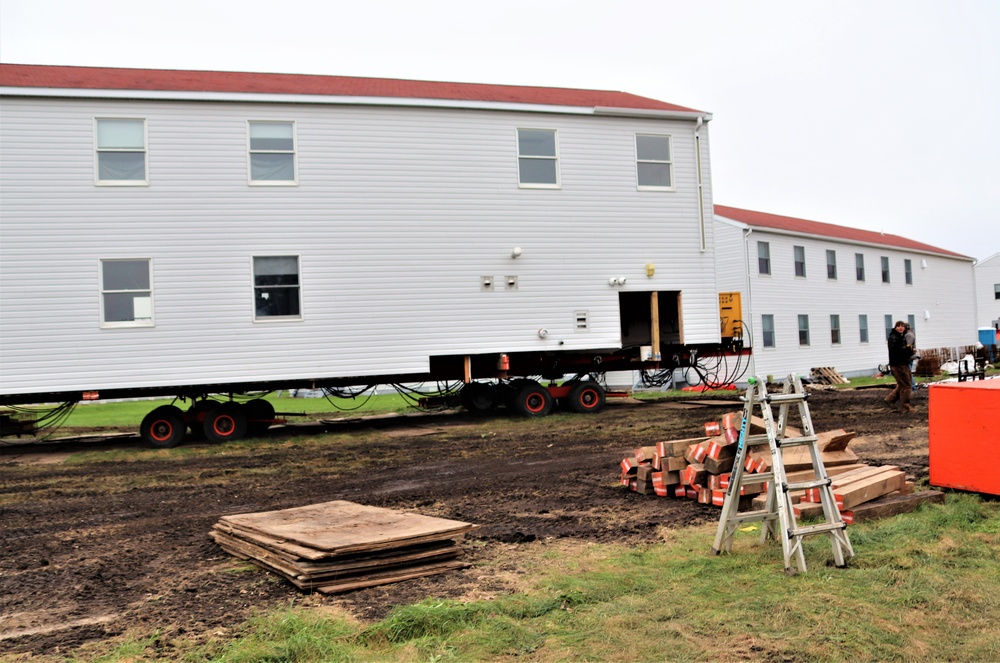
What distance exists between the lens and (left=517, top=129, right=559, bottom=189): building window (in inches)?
756

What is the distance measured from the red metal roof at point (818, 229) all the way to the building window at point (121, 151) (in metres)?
21.9

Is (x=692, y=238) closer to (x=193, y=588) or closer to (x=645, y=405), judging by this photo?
(x=645, y=405)

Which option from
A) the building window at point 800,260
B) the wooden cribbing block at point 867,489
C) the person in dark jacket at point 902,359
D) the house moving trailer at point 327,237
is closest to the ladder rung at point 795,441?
the wooden cribbing block at point 867,489

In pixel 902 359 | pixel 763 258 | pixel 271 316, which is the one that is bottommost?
pixel 902 359

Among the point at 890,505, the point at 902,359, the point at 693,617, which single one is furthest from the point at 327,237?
the point at 693,617

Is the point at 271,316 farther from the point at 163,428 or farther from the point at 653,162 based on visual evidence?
the point at 653,162

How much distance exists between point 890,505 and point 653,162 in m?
13.4

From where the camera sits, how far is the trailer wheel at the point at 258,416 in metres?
17.8

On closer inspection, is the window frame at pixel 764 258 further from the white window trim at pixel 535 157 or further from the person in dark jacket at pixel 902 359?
the white window trim at pixel 535 157

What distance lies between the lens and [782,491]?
6336 millimetres

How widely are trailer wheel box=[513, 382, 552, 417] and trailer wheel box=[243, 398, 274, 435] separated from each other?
5.76m

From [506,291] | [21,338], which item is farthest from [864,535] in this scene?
[21,338]

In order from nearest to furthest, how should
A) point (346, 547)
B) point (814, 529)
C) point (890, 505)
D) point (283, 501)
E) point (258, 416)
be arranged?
point (814, 529) < point (346, 547) < point (890, 505) < point (283, 501) < point (258, 416)

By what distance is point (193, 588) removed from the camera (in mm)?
6301
